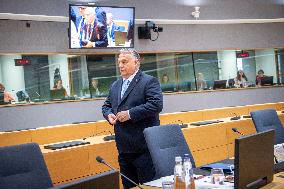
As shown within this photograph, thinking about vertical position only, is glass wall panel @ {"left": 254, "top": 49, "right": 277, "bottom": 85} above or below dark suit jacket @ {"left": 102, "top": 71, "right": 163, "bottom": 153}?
above

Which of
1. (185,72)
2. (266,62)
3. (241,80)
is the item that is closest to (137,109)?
(185,72)

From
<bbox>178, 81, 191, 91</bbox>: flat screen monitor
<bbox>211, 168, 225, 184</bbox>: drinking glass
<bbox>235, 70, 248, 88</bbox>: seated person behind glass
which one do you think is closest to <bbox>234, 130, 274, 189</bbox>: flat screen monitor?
<bbox>211, 168, 225, 184</bbox>: drinking glass

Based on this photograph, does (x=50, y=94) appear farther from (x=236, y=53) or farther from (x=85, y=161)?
(x=236, y=53)

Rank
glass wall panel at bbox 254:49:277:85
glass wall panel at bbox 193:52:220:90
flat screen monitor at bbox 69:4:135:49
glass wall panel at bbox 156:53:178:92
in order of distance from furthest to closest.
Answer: glass wall panel at bbox 254:49:277:85
glass wall panel at bbox 193:52:220:90
glass wall panel at bbox 156:53:178:92
flat screen monitor at bbox 69:4:135:49

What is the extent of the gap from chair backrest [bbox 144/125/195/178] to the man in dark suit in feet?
0.94

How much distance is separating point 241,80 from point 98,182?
750 cm

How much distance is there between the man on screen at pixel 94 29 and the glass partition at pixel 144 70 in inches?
33.2

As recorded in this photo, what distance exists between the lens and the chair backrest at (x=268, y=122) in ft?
11.8

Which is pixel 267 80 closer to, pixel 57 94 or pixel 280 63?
pixel 280 63

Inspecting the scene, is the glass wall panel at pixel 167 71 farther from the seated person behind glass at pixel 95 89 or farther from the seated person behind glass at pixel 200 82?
the seated person behind glass at pixel 95 89

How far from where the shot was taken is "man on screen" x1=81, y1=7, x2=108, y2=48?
18.8 ft

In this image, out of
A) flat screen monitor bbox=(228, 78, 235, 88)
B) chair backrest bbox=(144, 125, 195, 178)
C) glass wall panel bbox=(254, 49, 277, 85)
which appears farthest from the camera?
glass wall panel bbox=(254, 49, 277, 85)

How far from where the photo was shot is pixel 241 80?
8258mm

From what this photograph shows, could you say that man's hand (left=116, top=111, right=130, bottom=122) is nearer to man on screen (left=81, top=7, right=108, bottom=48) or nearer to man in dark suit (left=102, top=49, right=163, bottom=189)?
man in dark suit (left=102, top=49, right=163, bottom=189)
